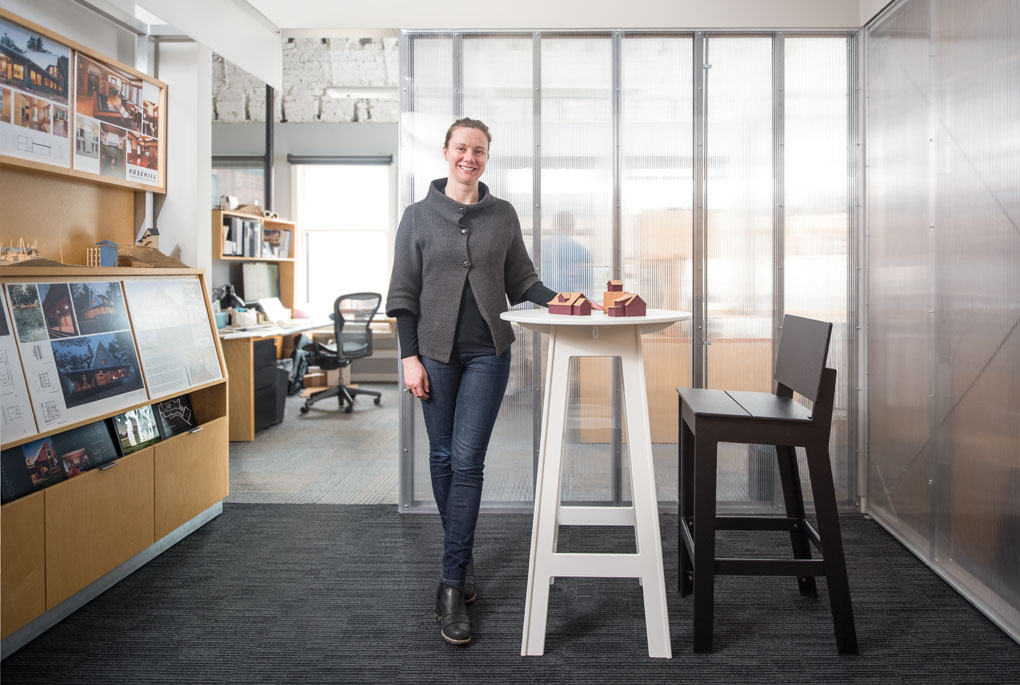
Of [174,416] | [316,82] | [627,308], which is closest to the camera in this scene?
[627,308]

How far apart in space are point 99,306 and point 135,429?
20.2 inches

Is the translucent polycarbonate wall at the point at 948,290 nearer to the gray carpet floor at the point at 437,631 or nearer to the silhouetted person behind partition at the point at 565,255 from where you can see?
the gray carpet floor at the point at 437,631

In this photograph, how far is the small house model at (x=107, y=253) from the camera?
2.79 metres

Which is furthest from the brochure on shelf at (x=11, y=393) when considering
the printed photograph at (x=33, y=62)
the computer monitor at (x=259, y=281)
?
the computer monitor at (x=259, y=281)

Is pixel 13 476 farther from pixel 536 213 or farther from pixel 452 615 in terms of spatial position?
pixel 536 213

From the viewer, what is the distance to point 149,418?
2756 millimetres

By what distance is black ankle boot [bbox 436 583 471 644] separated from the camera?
80.0 inches

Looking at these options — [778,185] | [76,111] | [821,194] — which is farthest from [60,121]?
[821,194]

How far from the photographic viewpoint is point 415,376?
2.16 m

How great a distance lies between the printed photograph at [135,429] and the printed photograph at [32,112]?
1.09m

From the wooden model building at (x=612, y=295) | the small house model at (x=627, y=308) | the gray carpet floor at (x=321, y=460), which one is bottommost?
the gray carpet floor at (x=321, y=460)

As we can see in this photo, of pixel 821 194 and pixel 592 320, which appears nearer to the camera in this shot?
pixel 592 320

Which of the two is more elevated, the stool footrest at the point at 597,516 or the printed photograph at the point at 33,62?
the printed photograph at the point at 33,62

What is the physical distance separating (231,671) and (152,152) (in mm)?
2344
